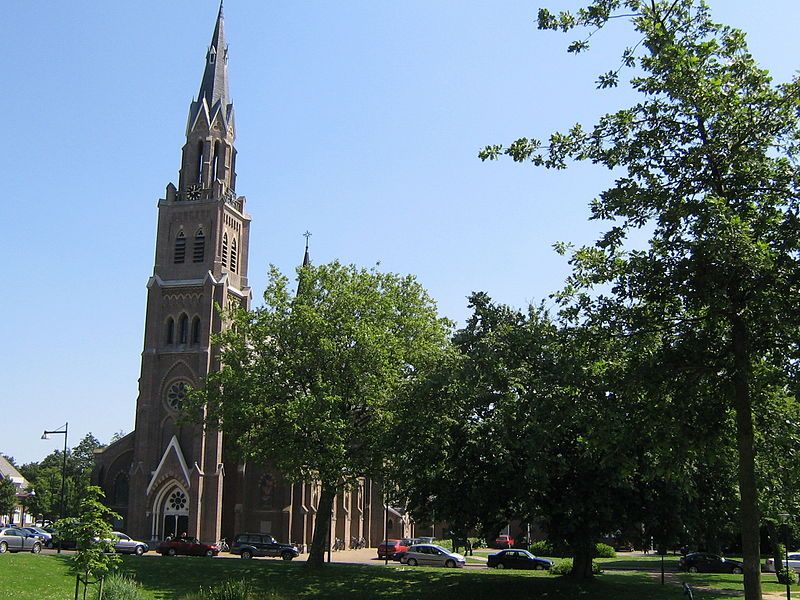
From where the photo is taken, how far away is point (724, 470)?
26.8 metres

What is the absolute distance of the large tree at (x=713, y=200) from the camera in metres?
13.2

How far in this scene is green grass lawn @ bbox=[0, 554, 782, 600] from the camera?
28766 mm

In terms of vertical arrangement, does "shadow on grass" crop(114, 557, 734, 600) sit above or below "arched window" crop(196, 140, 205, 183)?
below

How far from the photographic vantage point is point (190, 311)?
62.6 metres

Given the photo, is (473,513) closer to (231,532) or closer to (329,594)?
(329,594)

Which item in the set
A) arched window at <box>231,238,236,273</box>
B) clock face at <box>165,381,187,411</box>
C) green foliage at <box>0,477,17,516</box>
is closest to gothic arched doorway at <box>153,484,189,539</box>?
clock face at <box>165,381,187,411</box>

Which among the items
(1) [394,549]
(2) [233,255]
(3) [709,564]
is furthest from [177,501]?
(3) [709,564]

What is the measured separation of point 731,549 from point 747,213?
51.0 meters

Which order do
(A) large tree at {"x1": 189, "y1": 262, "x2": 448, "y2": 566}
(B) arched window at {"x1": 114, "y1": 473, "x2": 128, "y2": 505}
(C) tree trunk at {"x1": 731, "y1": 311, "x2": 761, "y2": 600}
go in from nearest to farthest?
(C) tree trunk at {"x1": 731, "y1": 311, "x2": 761, "y2": 600}, (A) large tree at {"x1": 189, "y1": 262, "x2": 448, "y2": 566}, (B) arched window at {"x1": 114, "y1": 473, "x2": 128, "y2": 505}

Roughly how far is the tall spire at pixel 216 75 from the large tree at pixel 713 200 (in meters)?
58.8

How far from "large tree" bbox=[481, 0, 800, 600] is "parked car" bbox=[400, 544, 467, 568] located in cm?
3350

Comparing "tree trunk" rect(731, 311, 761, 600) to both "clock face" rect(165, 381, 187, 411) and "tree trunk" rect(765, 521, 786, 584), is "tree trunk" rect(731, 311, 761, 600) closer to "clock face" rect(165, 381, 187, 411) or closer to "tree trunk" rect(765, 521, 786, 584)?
"tree trunk" rect(765, 521, 786, 584)

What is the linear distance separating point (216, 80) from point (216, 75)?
0.45 meters

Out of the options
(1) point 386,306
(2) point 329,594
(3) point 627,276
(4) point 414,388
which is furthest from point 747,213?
(1) point 386,306
